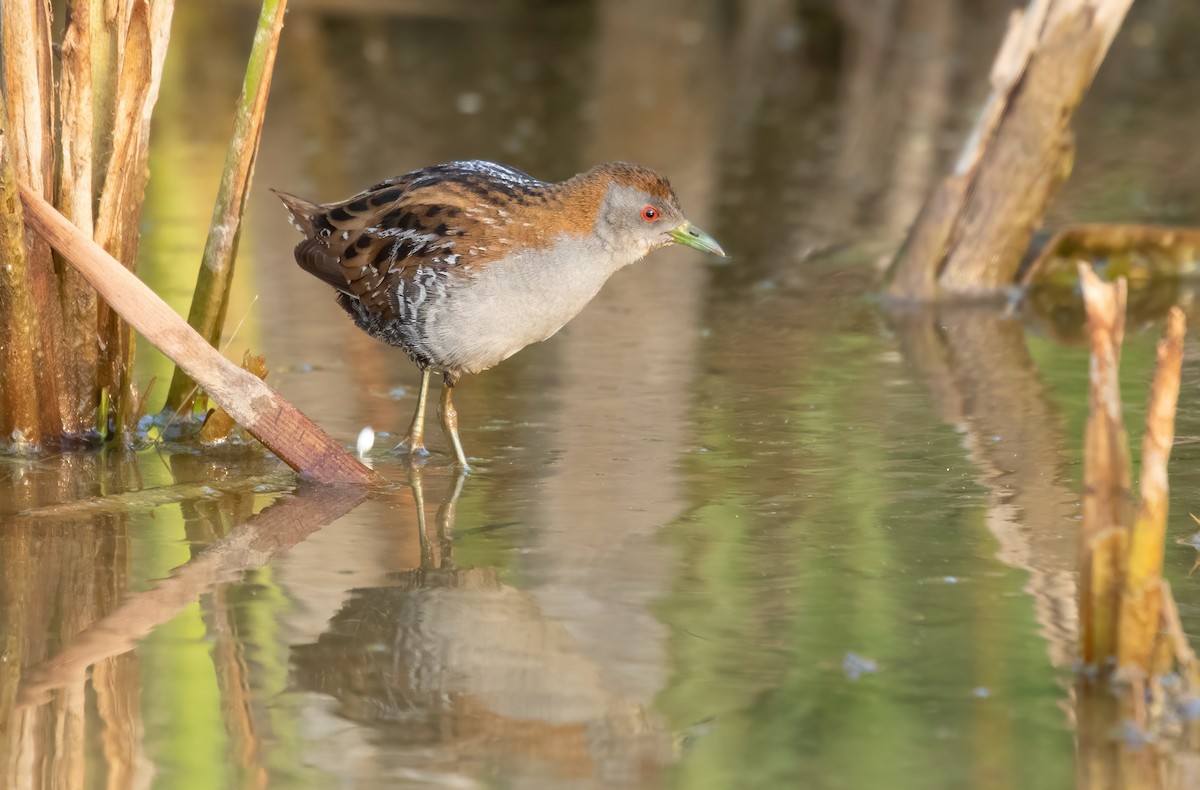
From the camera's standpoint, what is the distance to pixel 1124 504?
10.9 feet

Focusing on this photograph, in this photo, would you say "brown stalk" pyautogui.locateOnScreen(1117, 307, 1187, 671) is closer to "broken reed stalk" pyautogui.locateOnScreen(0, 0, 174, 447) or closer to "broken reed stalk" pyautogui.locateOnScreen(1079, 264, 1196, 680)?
"broken reed stalk" pyautogui.locateOnScreen(1079, 264, 1196, 680)

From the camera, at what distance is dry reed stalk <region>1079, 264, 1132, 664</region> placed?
3191 millimetres

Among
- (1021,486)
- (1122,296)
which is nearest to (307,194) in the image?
(1021,486)

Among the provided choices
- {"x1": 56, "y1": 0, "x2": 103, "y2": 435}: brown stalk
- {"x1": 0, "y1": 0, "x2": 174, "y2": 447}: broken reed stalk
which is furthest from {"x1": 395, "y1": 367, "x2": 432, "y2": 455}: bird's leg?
{"x1": 56, "y1": 0, "x2": 103, "y2": 435}: brown stalk

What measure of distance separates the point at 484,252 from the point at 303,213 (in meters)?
0.90

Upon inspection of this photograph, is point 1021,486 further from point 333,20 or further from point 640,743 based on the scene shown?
point 333,20

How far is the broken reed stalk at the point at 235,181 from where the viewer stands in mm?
4922

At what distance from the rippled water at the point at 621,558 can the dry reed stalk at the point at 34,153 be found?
11.6 inches

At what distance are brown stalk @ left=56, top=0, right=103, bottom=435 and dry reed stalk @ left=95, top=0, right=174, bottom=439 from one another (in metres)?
0.06

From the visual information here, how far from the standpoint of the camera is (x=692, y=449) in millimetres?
5359

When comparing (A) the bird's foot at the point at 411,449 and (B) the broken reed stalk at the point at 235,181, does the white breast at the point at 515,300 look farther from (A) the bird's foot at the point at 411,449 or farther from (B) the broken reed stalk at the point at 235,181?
(B) the broken reed stalk at the point at 235,181

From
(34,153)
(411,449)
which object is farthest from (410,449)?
(34,153)

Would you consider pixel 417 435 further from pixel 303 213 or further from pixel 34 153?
pixel 34 153

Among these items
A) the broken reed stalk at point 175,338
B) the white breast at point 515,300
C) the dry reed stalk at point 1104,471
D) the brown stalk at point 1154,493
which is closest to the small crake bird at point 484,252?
the white breast at point 515,300
